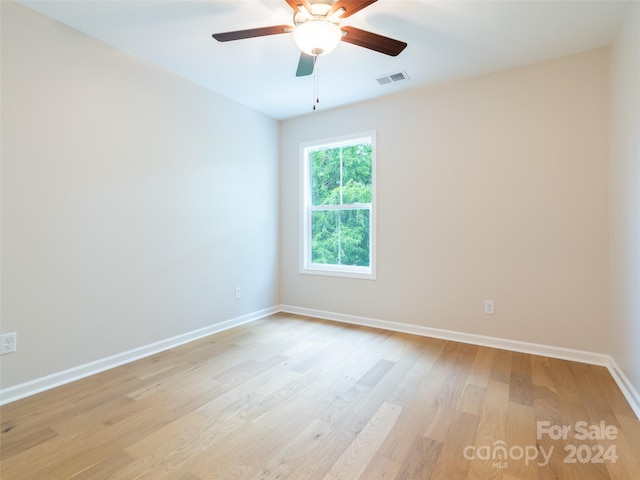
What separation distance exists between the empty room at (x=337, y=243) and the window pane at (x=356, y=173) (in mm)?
35

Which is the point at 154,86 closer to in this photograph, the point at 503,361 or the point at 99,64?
Result: the point at 99,64

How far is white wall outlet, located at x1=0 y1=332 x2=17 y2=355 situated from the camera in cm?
208

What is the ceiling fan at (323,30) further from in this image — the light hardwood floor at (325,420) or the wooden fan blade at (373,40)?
the light hardwood floor at (325,420)

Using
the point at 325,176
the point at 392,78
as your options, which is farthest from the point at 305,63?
the point at 325,176

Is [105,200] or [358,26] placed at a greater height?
[358,26]

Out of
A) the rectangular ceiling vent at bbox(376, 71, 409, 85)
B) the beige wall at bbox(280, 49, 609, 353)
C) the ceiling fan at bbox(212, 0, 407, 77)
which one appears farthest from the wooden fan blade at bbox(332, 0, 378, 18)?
the beige wall at bbox(280, 49, 609, 353)

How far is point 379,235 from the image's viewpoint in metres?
3.67

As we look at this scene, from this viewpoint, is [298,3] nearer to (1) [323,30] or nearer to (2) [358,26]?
(1) [323,30]

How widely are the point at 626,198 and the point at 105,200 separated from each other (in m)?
3.83

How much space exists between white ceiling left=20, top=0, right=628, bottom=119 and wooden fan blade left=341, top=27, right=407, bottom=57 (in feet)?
0.98

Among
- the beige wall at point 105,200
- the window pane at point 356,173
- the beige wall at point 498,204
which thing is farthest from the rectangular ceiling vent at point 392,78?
the beige wall at point 105,200

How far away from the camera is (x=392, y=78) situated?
3.14 metres

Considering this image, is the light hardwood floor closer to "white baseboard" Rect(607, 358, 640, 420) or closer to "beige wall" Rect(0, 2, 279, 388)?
"white baseboard" Rect(607, 358, 640, 420)

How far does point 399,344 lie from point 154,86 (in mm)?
3306
